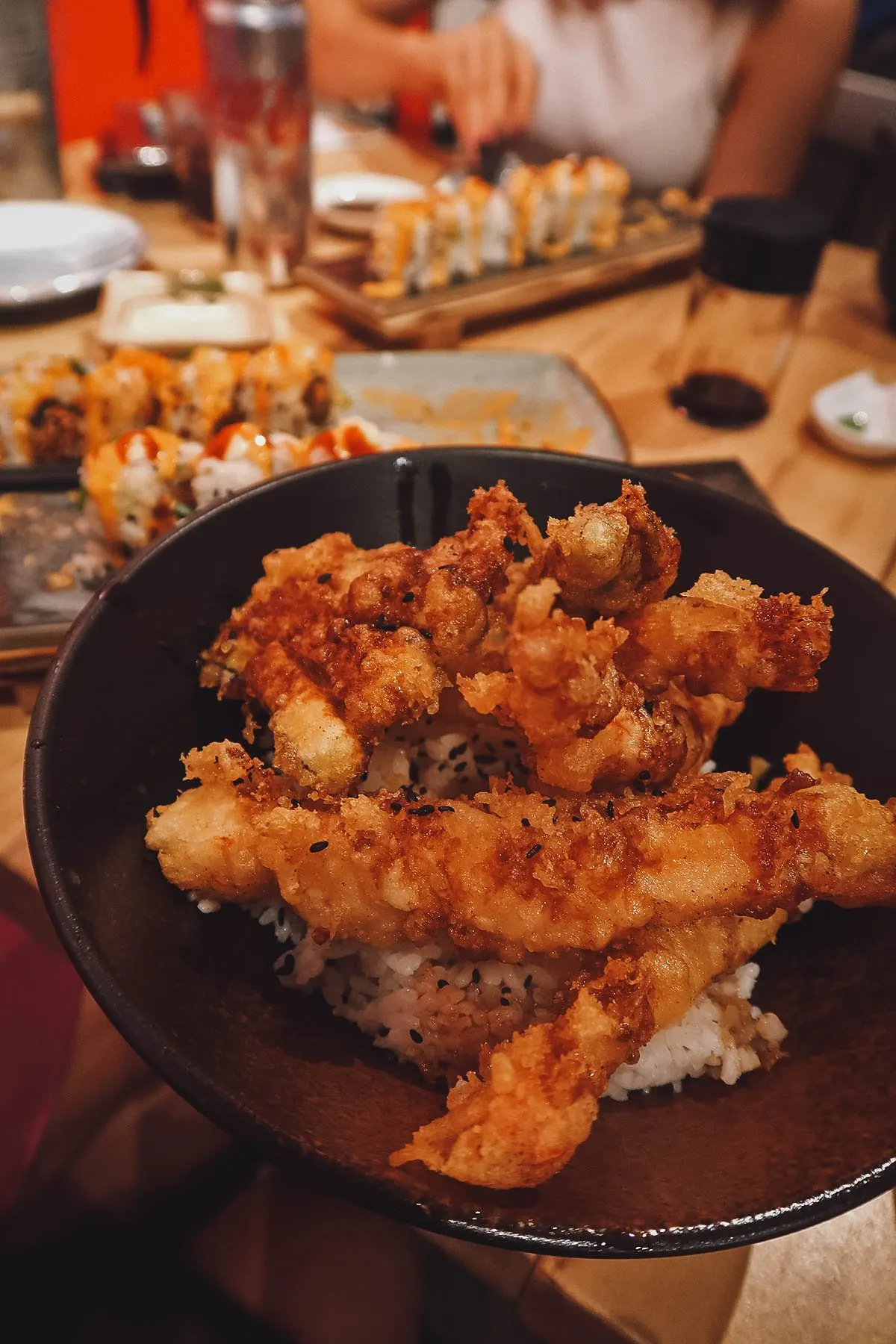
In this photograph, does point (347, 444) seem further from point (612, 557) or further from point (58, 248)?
point (58, 248)

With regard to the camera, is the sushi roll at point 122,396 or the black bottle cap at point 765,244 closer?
the sushi roll at point 122,396

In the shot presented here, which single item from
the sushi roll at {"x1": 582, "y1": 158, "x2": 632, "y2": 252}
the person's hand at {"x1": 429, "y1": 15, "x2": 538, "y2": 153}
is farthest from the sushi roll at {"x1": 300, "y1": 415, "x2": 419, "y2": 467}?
the person's hand at {"x1": 429, "y1": 15, "x2": 538, "y2": 153}

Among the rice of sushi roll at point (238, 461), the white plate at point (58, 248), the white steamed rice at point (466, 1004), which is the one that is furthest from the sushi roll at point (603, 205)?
the white steamed rice at point (466, 1004)

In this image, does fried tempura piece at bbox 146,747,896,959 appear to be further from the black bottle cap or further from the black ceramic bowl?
the black bottle cap

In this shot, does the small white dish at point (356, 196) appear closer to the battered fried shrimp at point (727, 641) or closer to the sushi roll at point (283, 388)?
the sushi roll at point (283, 388)

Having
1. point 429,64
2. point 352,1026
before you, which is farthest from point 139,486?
point 429,64

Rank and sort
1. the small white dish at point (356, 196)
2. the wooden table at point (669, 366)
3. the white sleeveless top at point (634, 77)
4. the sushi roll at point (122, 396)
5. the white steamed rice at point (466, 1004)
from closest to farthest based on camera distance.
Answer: the white steamed rice at point (466, 1004), the sushi roll at point (122, 396), the wooden table at point (669, 366), the small white dish at point (356, 196), the white sleeveless top at point (634, 77)
